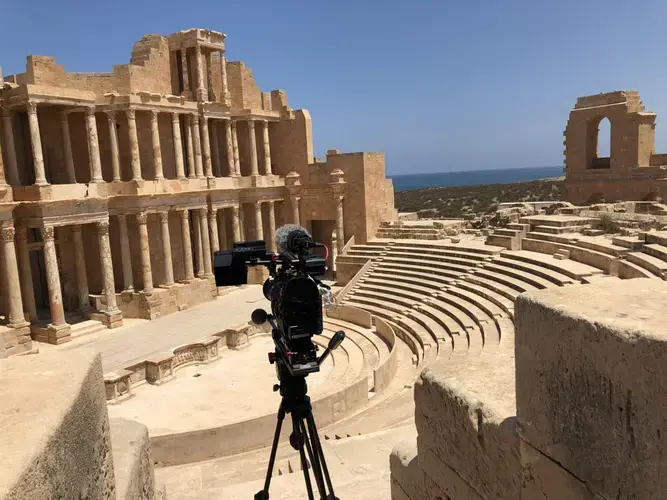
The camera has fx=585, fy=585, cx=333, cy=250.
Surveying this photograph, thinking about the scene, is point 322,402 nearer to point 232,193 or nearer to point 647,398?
point 647,398


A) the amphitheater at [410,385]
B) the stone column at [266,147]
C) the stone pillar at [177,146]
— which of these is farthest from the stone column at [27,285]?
the stone column at [266,147]

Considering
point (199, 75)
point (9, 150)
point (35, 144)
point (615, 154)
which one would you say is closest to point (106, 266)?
point (35, 144)

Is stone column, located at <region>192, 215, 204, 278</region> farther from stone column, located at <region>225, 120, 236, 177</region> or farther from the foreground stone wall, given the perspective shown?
the foreground stone wall

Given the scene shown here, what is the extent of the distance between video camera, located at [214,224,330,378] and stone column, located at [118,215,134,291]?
1800 cm

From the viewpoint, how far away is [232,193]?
963 inches

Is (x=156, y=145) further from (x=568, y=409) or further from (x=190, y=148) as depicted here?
(x=568, y=409)

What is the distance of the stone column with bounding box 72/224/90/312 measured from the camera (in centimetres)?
2039

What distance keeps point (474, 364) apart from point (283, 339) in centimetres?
207

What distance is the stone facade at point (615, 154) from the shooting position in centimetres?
2488

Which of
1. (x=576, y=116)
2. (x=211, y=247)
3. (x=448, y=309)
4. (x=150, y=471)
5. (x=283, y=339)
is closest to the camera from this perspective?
(x=283, y=339)

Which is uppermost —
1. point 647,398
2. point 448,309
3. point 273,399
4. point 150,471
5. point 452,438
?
point 647,398

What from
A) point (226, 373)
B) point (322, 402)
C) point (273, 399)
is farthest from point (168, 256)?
point (322, 402)

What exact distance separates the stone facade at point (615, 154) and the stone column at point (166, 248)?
18.4 meters

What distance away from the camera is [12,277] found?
1752 centimetres
